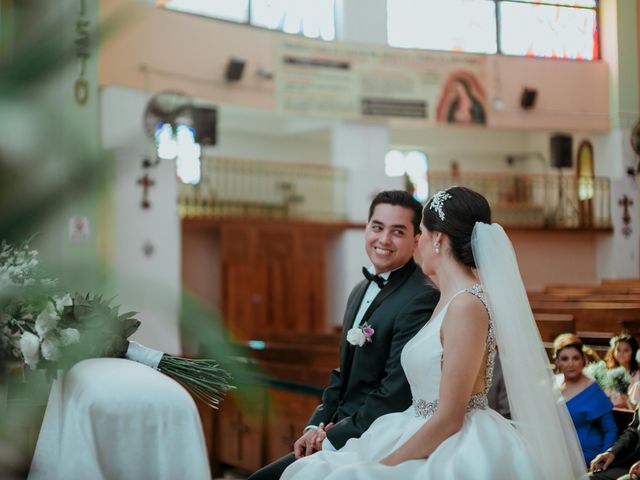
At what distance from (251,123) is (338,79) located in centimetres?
241

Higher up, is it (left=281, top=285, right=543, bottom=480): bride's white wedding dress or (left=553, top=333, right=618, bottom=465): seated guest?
(left=281, top=285, right=543, bottom=480): bride's white wedding dress

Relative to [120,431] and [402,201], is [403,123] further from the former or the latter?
[120,431]

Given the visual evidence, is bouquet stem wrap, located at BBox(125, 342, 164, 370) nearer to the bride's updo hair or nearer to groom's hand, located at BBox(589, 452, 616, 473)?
the bride's updo hair

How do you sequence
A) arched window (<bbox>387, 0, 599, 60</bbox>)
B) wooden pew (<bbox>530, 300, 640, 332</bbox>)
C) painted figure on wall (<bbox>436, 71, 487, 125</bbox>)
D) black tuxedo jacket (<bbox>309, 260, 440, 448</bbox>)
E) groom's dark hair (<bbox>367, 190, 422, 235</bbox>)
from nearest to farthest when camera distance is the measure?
black tuxedo jacket (<bbox>309, 260, 440, 448</bbox>) → groom's dark hair (<bbox>367, 190, 422, 235</bbox>) → wooden pew (<bbox>530, 300, 640, 332</bbox>) → painted figure on wall (<bbox>436, 71, 487, 125</bbox>) → arched window (<bbox>387, 0, 599, 60</bbox>)

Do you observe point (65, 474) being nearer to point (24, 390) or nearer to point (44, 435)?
point (44, 435)

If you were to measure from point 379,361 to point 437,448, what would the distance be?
72 centimetres

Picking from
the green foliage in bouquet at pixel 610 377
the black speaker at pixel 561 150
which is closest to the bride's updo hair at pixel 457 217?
the green foliage in bouquet at pixel 610 377

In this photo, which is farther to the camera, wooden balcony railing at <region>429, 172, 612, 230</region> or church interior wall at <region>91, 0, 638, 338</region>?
wooden balcony railing at <region>429, 172, 612, 230</region>

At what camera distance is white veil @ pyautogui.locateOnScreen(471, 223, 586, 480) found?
2635mm

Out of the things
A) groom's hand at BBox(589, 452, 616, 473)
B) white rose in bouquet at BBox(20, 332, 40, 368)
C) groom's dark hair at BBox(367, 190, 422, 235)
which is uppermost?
groom's dark hair at BBox(367, 190, 422, 235)

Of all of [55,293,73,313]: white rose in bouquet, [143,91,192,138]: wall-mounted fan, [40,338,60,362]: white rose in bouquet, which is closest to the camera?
[55,293,73,313]: white rose in bouquet

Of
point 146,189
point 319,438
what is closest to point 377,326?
point 319,438

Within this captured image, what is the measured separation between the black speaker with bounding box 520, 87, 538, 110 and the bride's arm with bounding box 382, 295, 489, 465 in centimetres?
1480

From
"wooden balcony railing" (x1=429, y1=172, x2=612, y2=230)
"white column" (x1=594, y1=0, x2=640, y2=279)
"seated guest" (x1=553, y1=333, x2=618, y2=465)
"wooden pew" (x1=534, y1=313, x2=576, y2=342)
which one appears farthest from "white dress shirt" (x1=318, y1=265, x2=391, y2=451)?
"white column" (x1=594, y1=0, x2=640, y2=279)
